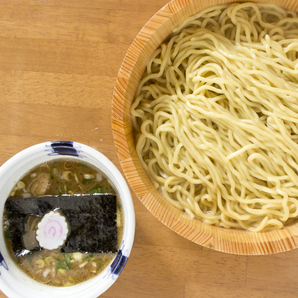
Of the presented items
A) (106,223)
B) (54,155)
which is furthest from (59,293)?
(54,155)

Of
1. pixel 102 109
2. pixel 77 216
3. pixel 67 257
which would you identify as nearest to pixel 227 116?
pixel 102 109

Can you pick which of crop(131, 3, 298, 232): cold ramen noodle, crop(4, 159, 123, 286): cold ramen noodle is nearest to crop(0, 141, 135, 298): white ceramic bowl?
crop(4, 159, 123, 286): cold ramen noodle

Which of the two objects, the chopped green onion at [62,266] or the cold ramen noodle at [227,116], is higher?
the cold ramen noodle at [227,116]

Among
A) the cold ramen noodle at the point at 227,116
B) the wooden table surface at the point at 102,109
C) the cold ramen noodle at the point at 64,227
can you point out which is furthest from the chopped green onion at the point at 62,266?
the cold ramen noodle at the point at 227,116

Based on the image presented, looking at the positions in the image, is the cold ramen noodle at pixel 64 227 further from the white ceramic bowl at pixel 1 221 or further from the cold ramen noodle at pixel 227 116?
the cold ramen noodle at pixel 227 116

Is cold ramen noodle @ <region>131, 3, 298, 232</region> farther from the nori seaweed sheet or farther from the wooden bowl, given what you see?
the nori seaweed sheet

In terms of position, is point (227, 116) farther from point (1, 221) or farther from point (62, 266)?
point (1, 221)

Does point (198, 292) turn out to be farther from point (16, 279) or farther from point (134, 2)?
point (134, 2)
